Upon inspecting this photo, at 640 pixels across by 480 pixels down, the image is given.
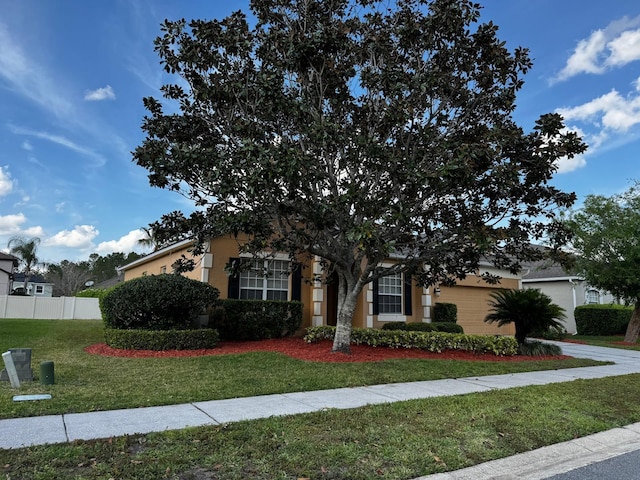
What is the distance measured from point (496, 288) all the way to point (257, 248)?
14062 mm

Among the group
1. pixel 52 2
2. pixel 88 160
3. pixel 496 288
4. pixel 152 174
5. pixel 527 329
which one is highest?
pixel 52 2

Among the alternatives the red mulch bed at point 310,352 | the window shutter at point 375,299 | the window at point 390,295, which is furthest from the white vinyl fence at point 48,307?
the window at point 390,295

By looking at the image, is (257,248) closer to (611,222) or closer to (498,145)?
(498,145)

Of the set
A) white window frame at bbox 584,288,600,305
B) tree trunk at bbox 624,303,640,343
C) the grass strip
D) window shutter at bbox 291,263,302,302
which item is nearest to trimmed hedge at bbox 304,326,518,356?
window shutter at bbox 291,263,302,302

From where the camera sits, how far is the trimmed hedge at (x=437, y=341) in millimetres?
12672

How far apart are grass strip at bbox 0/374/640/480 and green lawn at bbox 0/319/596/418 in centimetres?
166

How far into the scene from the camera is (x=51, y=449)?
416 centimetres

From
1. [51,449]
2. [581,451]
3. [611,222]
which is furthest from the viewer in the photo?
[611,222]

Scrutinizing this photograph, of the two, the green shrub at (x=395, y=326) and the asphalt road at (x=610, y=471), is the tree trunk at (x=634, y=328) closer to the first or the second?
the green shrub at (x=395, y=326)

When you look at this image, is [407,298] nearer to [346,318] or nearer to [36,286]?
[346,318]

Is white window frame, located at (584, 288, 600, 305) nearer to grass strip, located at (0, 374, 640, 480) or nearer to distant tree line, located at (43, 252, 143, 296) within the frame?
grass strip, located at (0, 374, 640, 480)

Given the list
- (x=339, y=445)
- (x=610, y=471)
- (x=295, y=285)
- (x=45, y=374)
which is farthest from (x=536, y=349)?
(x=45, y=374)

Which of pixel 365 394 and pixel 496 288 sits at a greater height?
pixel 496 288

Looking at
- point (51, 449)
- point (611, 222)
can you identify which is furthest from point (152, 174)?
point (611, 222)
